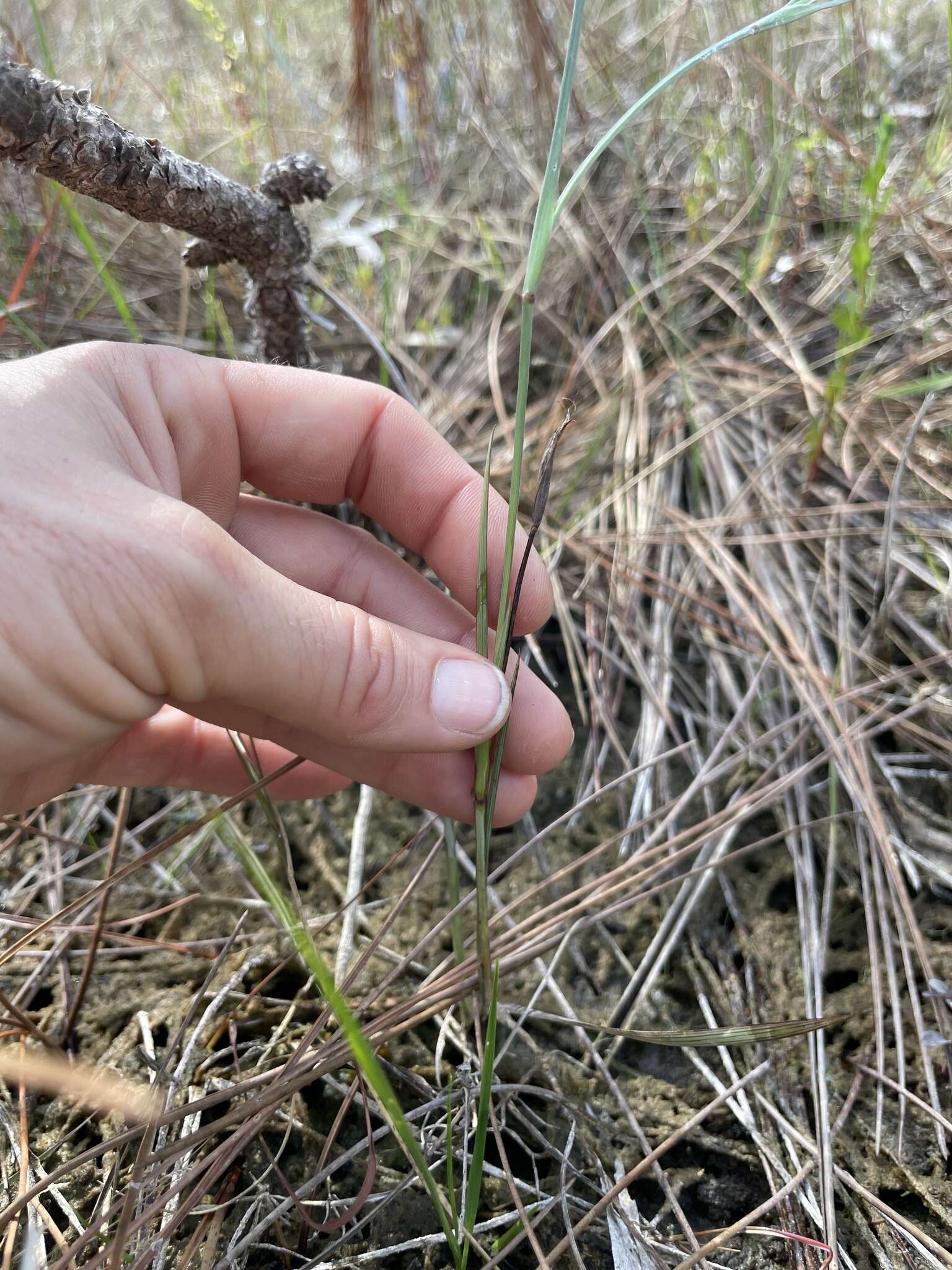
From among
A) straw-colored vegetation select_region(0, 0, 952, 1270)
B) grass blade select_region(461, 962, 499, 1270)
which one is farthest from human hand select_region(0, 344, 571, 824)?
grass blade select_region(461, 962, 499, 1270)

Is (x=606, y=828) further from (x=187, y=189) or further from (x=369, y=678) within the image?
(x=187, y=189)

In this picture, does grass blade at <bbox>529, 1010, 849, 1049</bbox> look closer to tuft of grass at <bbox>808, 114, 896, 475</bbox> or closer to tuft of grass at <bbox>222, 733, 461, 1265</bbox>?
tuft of grass at <bbox>222, 733, 461, 1265</bbox>

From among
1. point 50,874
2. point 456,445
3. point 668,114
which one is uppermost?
point 668,114

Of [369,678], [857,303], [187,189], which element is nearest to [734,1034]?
[369,678]

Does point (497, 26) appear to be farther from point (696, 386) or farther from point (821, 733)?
point (821, 733)

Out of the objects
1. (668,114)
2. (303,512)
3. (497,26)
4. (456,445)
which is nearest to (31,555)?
(303,512)

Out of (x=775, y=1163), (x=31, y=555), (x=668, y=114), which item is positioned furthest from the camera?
(x=668, y=114)

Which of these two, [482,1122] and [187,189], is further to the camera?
[187,189]
